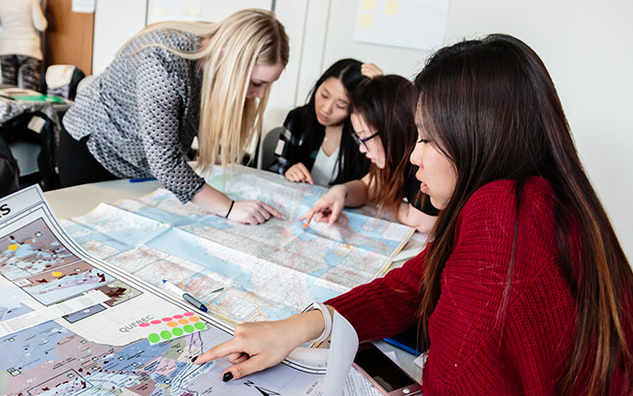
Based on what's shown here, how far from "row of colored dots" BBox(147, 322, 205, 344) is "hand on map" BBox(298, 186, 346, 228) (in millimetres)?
546

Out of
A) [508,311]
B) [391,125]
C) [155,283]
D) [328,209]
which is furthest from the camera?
[391,125]

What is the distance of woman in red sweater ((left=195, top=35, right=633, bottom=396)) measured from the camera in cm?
52

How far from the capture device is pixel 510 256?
522 mm

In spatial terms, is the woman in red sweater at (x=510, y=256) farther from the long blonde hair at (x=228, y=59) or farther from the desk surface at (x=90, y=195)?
the long blonde hair at (x=228, y=59)

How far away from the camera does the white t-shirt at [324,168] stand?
1.77 metres

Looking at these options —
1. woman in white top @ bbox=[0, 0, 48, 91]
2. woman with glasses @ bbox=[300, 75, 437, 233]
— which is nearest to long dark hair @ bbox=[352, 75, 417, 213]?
woman with glasses @ bbox=[300, 75, 437, 233]

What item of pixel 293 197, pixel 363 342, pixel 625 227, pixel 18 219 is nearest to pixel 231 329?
pixel 363 342

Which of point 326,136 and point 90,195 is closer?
point 90,195

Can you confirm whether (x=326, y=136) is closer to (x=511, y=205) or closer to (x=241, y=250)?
(x=241, y=250)

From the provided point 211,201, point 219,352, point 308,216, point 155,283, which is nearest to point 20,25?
point 211,201

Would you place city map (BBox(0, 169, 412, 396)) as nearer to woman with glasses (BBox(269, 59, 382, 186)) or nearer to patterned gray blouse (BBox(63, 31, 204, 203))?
patterned gray blouse (BBox(63, 31, 204, 203))

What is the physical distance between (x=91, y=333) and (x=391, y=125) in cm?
105

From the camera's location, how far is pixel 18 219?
2.62 ft

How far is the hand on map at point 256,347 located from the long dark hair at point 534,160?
0.85ft
